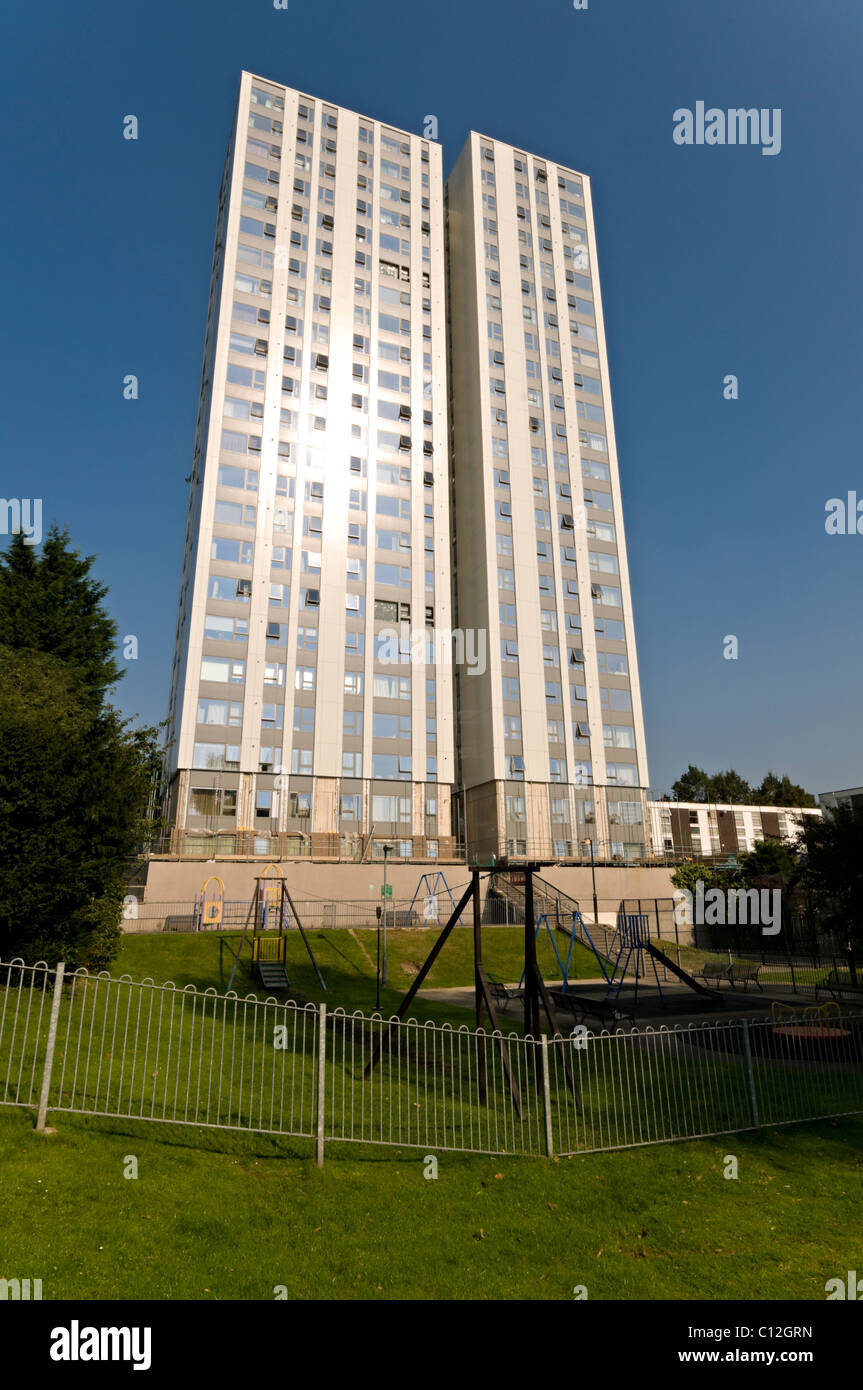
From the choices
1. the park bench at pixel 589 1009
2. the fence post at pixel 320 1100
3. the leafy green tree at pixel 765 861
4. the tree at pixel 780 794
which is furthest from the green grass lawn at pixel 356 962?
the tree at pixel 780 794

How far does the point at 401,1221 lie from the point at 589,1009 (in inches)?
564

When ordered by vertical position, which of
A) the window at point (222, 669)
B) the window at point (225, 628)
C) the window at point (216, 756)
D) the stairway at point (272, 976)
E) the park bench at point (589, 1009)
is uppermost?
the window at point (225, 628)

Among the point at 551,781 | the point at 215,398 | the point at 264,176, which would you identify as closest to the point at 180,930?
the point at 551,781

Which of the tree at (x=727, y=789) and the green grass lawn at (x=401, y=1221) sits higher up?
the tree at (x=727, y=789)

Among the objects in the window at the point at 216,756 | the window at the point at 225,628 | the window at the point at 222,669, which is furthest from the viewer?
the window at the point at 225,628

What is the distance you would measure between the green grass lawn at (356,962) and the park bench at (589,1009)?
2.49 meters

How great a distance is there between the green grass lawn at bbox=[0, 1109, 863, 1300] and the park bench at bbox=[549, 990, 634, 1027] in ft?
31.8

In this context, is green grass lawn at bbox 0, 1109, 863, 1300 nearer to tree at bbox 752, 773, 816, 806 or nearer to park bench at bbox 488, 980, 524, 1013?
park bench at bbox 488, 980, 524, 1013

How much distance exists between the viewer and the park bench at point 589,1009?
20625 mm

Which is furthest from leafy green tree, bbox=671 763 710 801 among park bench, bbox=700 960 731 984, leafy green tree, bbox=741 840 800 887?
park bench, bbox=700 960 731 984

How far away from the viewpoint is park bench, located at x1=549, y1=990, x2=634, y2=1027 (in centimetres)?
2062

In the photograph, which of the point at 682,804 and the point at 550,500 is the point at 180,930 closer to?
the point at 550,500

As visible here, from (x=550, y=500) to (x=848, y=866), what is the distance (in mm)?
45957

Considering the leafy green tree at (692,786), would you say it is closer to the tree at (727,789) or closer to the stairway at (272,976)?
the tree at (727,789)
